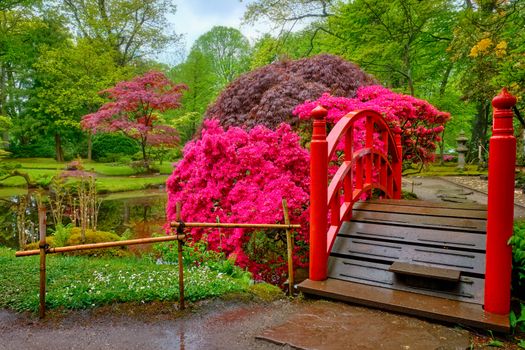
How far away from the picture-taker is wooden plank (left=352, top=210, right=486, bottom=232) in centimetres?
350

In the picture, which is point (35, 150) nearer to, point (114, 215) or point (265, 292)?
point (114, 215)

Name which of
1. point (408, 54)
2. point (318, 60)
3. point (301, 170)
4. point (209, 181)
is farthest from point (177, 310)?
point (408, 54)

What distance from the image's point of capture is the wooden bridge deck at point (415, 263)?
107 inches

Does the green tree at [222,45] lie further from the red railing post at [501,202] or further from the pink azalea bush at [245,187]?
the red railing post at [501,202]

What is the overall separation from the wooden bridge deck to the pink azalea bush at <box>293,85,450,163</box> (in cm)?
228

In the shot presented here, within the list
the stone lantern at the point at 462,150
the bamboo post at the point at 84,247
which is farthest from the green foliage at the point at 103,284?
the stone lantern at the point at 462,150

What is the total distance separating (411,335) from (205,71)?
24.5 metres

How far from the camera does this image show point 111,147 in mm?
24281

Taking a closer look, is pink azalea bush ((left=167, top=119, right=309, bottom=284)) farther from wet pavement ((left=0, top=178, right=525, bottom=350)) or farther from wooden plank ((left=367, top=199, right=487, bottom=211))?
wet pavement ((left=0, top=178, right=525, bottom=350))

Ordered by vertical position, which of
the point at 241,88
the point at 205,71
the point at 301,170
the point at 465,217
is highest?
the point at 205,71

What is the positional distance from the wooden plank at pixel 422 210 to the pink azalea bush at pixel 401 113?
77.3 inches

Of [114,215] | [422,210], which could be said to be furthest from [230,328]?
[114,215]

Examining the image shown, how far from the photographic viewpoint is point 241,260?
179 inches

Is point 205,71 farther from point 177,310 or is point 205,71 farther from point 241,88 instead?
point 177,310
